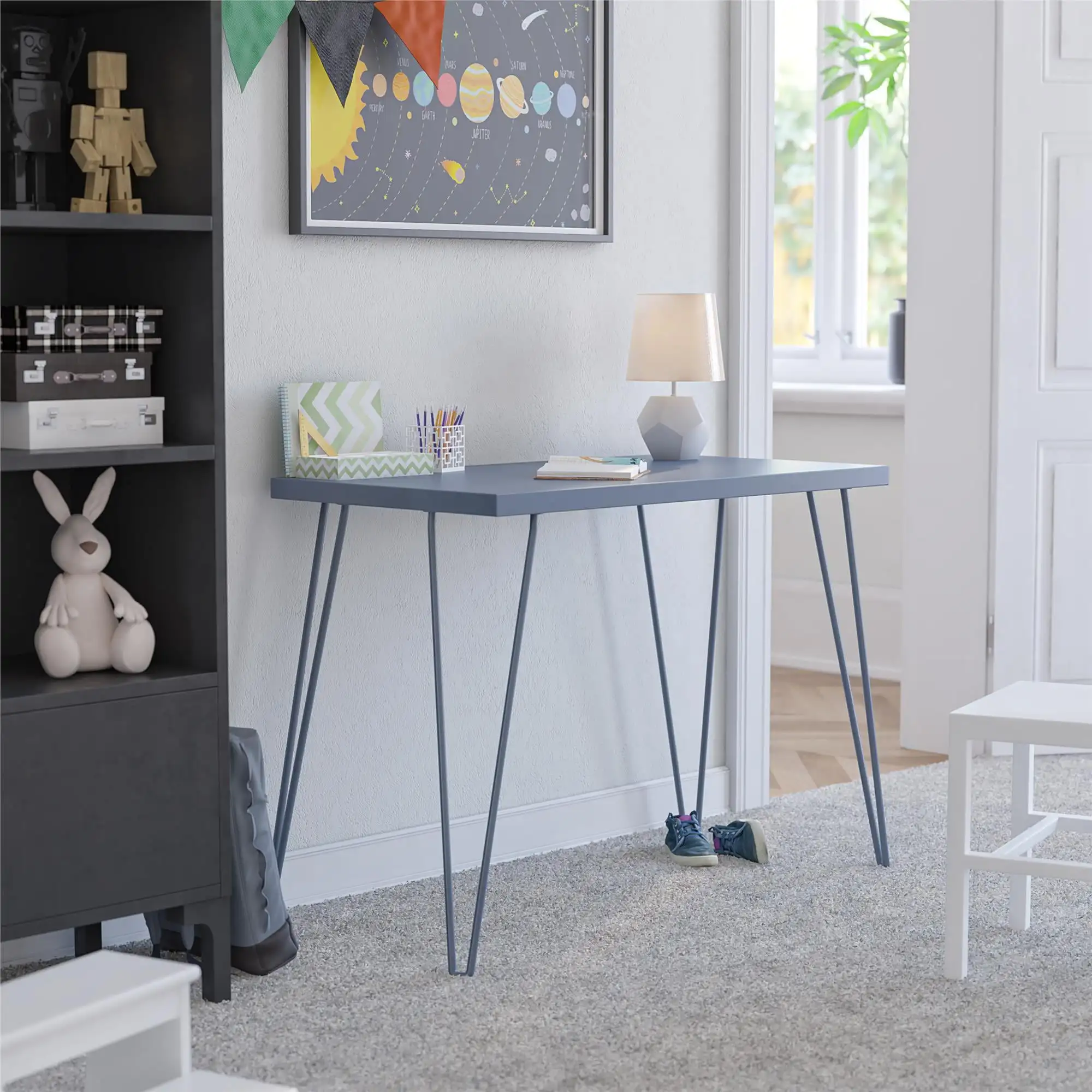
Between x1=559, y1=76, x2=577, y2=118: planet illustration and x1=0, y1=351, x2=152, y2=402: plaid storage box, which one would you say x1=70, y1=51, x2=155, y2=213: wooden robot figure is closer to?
x1=0, y1=351, x2=152, y2=402: plaid storage box

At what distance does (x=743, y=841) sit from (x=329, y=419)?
113 centimetres

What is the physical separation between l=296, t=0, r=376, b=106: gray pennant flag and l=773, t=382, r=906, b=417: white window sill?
2657 millimetres

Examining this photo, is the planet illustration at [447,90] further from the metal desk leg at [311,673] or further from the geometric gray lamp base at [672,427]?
the metal desk leg at [311,673]

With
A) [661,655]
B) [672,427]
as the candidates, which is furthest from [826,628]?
[672,427]

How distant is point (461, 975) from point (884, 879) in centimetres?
91

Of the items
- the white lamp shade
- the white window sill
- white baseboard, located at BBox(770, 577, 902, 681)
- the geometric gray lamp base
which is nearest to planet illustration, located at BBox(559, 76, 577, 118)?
the white lamp shade

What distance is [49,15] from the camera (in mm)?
2596

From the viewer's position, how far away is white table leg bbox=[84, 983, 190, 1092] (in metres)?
1.88

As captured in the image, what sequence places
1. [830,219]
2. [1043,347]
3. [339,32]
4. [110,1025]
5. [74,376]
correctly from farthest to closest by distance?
1. [830,219]
2. [1043,347]
3. [339,32]
4. [74,376]
5. [110,1025]

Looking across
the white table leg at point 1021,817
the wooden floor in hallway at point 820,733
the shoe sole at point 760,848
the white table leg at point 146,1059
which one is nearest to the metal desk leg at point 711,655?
the shoe sole at point 760,848

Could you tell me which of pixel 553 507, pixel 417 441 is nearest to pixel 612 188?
pixel 417 441

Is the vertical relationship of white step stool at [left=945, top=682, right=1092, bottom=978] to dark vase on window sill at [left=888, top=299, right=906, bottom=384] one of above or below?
below

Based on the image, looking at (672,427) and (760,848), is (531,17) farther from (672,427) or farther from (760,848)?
(760,848)

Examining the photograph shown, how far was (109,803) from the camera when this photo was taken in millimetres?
2408
